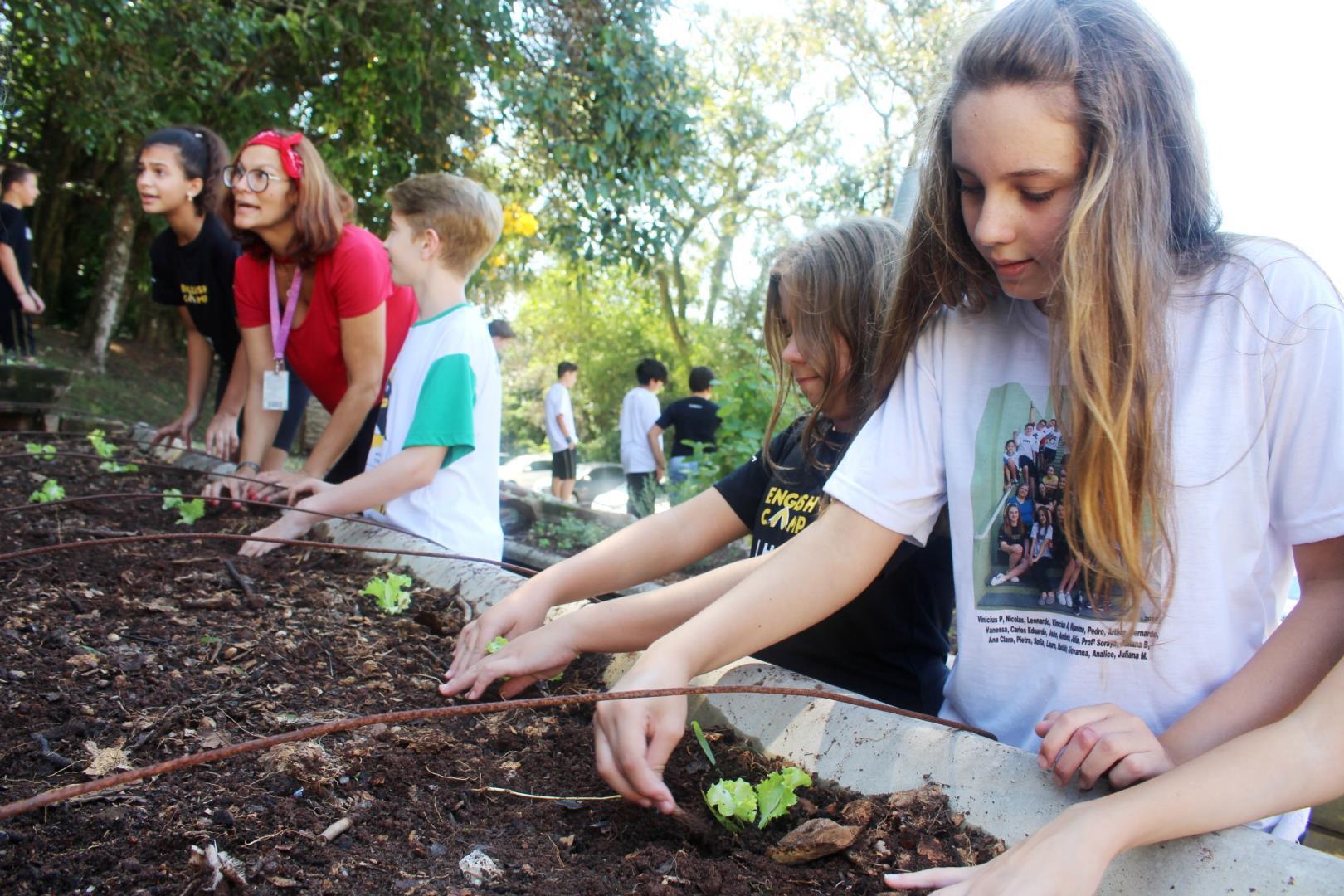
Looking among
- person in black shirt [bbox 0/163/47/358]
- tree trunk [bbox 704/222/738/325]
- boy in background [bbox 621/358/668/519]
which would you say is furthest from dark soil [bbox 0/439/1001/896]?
tree trunk [bbox 704/222/738/325]

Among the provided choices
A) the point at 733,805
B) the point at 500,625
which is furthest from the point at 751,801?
the point at 500,625

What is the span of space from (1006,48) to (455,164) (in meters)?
8.27

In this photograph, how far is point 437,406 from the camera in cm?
279

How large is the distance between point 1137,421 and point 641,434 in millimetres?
8691

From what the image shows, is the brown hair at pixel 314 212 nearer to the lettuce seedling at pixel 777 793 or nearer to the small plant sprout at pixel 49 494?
the small plant sprout at pixel 49 494

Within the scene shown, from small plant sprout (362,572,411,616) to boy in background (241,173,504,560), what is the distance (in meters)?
0.41

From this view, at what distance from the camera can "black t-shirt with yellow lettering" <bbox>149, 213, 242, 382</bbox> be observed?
13.7ft

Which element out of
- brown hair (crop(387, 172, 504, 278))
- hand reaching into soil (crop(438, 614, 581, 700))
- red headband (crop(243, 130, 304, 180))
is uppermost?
red headband (crop(243, 130, 304, 180))

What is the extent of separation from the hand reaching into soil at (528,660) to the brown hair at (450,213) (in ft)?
5.59

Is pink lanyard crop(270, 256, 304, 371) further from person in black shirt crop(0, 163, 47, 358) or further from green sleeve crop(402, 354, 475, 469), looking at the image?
person in black shirt crop(0, 163, 47, 358)

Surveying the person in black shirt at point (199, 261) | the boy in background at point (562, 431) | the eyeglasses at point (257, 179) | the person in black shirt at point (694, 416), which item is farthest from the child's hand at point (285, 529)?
the boy in background at point (562, 431)

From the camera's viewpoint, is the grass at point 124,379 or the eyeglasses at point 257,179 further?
the grass at point 124,379

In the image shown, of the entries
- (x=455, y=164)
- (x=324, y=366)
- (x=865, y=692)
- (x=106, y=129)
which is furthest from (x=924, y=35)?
(x=865, y=692)

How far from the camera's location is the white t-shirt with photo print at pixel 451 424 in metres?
2.79
